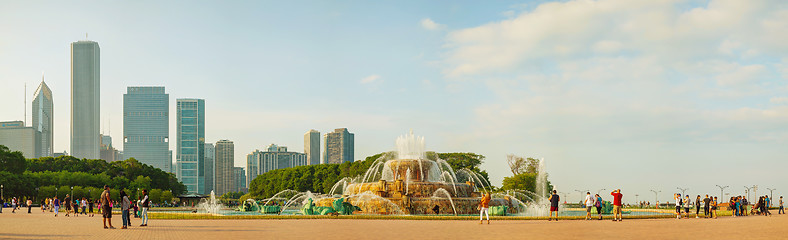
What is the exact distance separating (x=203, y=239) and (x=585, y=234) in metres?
11.6

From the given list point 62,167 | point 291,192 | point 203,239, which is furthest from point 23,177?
point 203,239

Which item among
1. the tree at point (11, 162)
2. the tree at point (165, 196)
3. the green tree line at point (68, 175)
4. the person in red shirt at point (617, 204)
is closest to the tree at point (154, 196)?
the tree at point (165, 196)

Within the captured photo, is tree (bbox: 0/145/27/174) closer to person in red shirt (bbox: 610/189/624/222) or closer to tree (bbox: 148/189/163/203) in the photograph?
tree (bbox: 148/189/163/203)

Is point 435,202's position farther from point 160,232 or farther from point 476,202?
point 160,232

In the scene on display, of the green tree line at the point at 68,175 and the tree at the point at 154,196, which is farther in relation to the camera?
the tree at the point at 154,196

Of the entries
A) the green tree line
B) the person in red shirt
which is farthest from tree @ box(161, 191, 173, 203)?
the person in red shirt

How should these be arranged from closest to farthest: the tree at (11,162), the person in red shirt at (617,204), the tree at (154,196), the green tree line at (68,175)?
the person in red shirt at (617,204), the green tree line at (68,175), the tree at (11,162), the tree at (154,196)

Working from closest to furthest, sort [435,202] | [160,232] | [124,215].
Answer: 1. [160,232]
2. [124,215]
3. [435,202]

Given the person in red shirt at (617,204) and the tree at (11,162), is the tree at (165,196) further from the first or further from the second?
the person in red shirt at (617,204)

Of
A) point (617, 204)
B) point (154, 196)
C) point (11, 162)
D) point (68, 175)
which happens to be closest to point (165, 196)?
point (154, 196)

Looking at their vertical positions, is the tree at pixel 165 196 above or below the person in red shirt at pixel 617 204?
below

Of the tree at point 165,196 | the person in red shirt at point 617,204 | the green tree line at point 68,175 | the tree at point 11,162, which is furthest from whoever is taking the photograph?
the tree at point 165,196

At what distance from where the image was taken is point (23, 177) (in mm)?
93062

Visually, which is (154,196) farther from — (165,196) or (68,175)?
(68,175)
